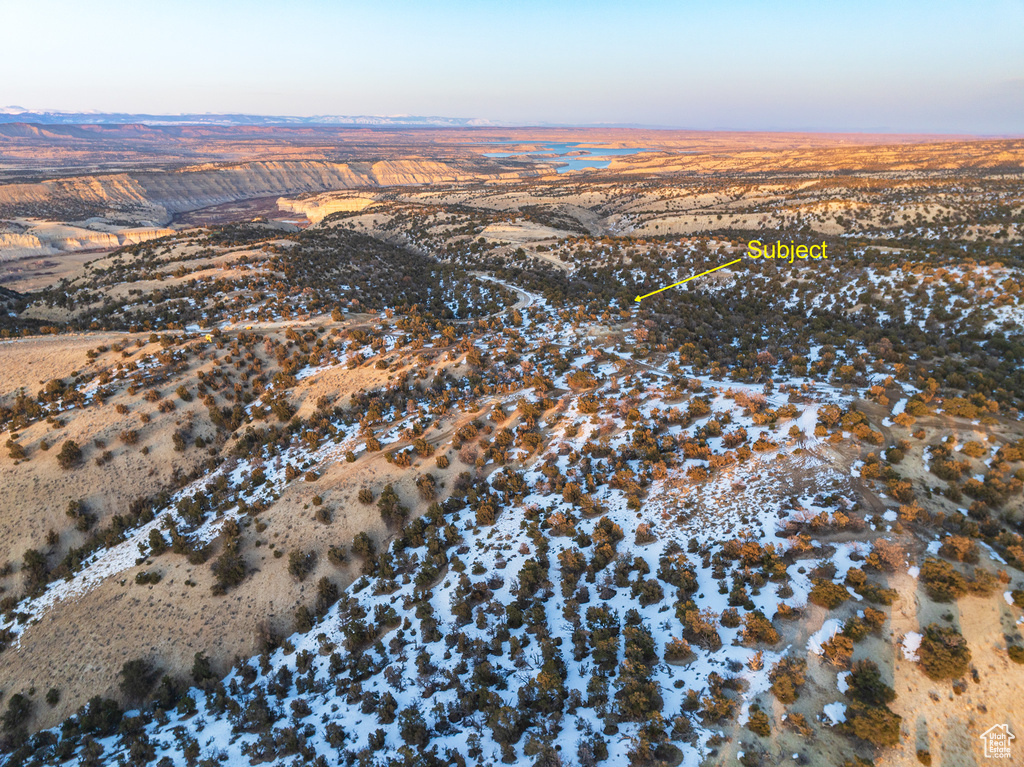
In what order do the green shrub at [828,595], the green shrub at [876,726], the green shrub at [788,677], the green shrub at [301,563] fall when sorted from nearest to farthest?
the green shrub at [876,726] → the green shrub at [788,677] → the green shrub at [828,595] → the green shrub at [301,563]

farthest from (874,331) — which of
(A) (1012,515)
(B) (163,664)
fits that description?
(B) (163,664)

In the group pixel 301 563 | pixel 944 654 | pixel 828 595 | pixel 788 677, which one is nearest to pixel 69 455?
pixel 301 563

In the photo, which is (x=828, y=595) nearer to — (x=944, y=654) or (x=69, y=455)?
(x=944, y=654)

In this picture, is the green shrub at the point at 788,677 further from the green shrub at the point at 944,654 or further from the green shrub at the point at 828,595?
the green shrub at the point at 944,654

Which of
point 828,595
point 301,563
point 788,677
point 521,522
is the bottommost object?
point 301,563

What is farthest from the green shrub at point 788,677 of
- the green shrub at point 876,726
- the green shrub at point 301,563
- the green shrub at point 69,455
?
the green shrub at point 69,455

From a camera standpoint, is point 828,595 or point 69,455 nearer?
point 828,595

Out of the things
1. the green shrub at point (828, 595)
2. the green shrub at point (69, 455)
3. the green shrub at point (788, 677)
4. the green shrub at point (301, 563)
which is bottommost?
the green shrub at point (301, 563)

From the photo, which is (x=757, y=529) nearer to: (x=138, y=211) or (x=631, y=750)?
(x=631, y=750)

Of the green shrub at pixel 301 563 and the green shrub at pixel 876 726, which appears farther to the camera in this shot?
the green shrub at pixel 301 563

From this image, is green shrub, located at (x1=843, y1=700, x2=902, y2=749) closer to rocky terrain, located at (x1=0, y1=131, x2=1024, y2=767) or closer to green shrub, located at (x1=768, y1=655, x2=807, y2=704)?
rocky terrain, located at (x1=0, y1=131, x2=1024, y2=767)

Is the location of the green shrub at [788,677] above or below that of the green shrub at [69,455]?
Result: above
